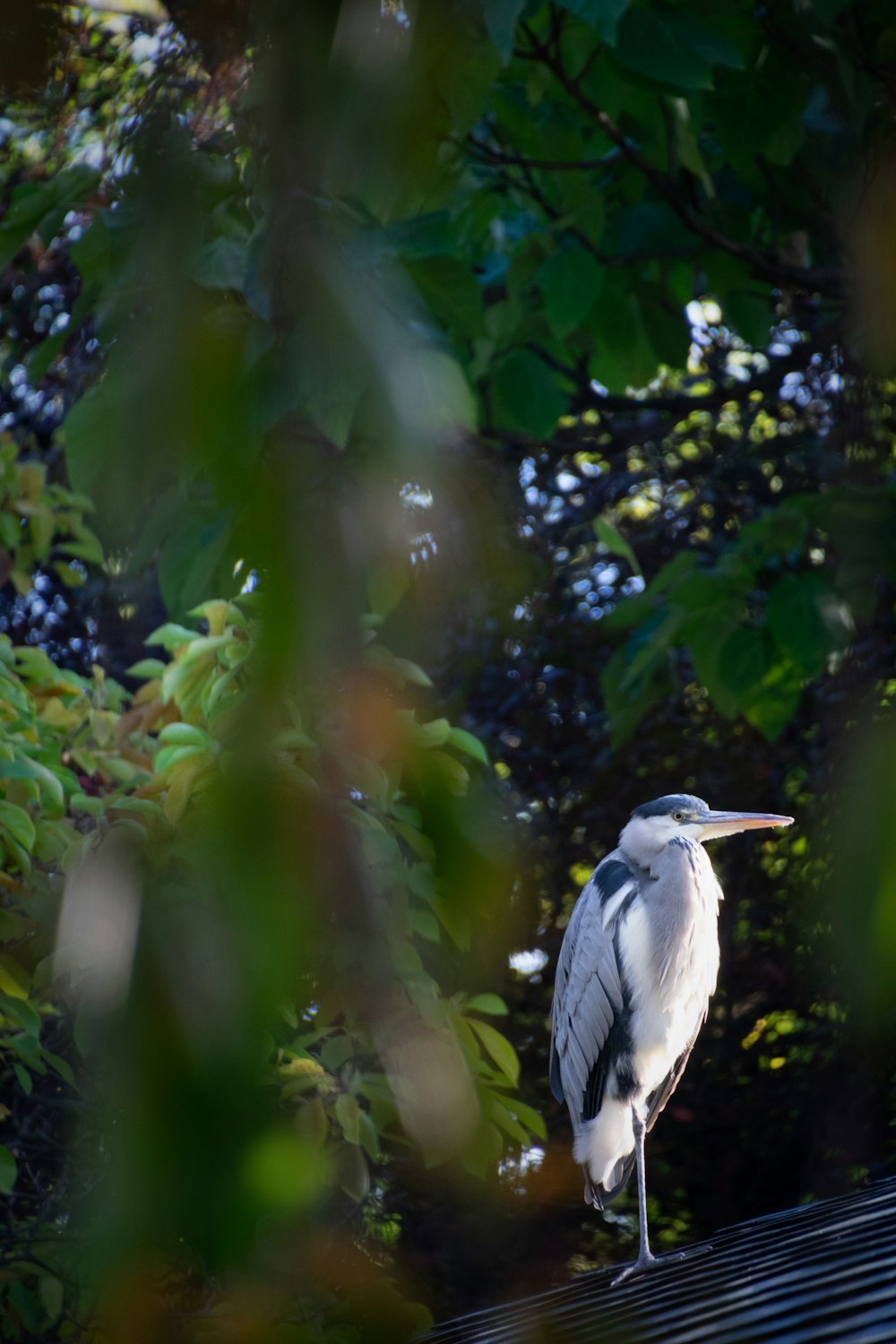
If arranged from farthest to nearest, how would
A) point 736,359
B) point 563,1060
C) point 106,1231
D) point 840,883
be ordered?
point 736,359, point 563,1060, point 840,883, point 106,1231

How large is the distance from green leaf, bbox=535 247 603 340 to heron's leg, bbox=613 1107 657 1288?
166 cm

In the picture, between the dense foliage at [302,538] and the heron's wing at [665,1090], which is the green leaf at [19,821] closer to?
the dense foliage at [302,538]

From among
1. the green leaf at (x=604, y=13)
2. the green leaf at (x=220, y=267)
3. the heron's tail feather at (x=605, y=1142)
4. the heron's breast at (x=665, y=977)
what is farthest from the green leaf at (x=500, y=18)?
the heron's tail feather at (x=605, y=1142)

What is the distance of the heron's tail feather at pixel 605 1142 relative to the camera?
3.01 meters

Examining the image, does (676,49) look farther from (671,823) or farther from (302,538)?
(671,823)

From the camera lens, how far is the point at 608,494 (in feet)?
16.2

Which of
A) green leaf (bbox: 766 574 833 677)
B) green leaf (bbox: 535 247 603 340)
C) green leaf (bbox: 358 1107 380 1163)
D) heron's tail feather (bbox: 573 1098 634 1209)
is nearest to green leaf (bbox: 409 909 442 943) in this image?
green leaf (bbox: 766 574 833 677)

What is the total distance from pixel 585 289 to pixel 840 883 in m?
1.98

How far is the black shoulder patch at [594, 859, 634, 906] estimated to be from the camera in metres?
2.87

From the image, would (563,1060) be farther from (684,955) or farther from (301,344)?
(301,344)

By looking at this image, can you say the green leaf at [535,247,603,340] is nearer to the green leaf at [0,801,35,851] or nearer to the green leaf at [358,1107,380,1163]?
the green leaf at [0,801,35,851]

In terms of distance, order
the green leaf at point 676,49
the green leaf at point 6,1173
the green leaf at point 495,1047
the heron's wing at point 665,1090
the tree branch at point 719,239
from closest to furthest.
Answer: the green leaf at point 676,49 → the green leaf at point 6,1173 → the green leaf at point 495,1047 → the tree branch at point 719,239 → the heron's wing at point 665,1090

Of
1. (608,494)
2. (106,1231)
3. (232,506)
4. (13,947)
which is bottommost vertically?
(608,494)

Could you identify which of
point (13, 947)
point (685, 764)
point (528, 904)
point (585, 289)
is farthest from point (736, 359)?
point (13, 947)
